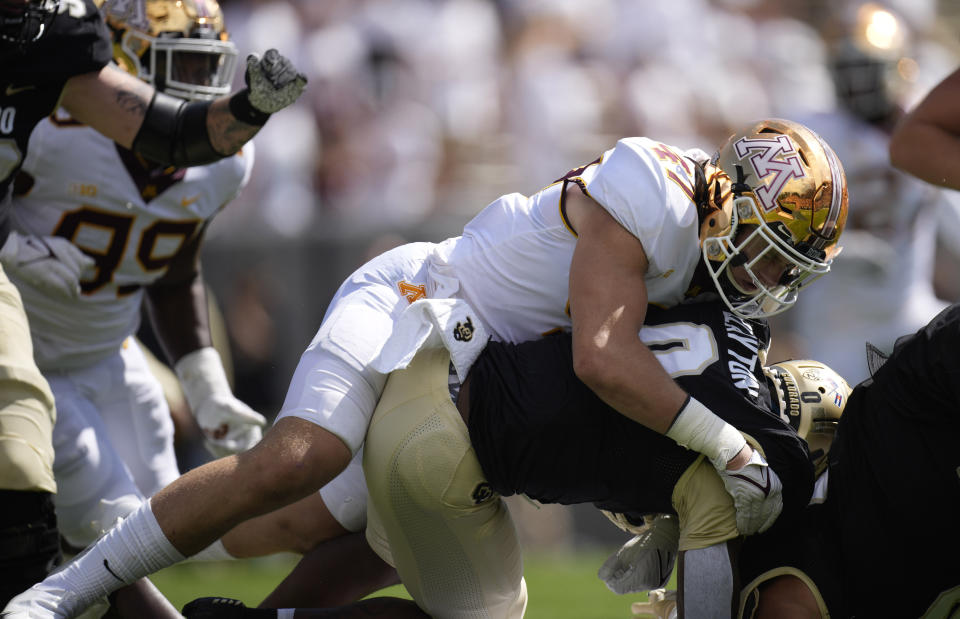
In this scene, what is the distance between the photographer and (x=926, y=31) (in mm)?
10062

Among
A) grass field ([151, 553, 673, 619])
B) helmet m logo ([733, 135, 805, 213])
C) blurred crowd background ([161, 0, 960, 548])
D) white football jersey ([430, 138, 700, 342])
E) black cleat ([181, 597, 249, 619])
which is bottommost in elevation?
grass field ([151, 553, 673, 619])

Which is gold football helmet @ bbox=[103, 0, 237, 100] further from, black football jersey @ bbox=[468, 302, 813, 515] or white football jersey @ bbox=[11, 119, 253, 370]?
black football jersey @ bbox=[468, 302, 813, 515]

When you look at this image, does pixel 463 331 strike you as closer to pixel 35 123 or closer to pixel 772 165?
pixel 772 165

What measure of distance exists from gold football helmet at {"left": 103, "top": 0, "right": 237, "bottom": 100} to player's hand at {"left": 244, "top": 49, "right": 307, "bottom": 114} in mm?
821

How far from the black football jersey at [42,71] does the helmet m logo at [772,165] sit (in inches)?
68.1

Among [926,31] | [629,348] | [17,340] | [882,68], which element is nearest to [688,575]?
[629,348]

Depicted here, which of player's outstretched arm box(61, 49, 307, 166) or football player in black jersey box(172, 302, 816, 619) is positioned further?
player's outstretched arm box(61, 49, 307, 166)

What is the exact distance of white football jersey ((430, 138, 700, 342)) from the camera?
296cm

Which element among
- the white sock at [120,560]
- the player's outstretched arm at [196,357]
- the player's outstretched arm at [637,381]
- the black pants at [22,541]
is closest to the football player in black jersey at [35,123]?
the black pants at [22,541]

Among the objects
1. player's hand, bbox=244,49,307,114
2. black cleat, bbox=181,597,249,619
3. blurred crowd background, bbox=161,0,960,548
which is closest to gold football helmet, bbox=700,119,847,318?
player's hand, bbox=244,49,307,114

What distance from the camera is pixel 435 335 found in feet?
10.1

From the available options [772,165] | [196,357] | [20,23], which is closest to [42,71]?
[20,23]

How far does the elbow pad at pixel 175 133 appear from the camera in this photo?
368 cm

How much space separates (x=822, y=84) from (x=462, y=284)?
6771mm
